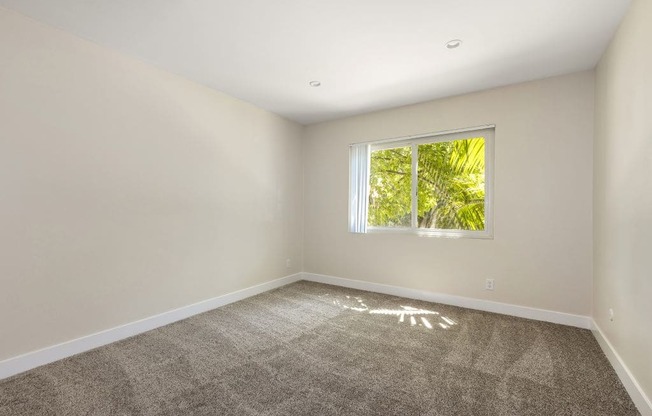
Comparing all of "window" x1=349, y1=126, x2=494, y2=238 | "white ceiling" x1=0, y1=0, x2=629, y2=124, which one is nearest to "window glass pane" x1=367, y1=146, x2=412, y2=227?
"window" x1=349, y1=126, x2=494, y2=238

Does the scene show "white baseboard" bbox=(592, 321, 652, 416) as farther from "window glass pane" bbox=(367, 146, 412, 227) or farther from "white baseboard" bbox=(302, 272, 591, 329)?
"window glass pane" bbox=(367, 146, 412, 227)

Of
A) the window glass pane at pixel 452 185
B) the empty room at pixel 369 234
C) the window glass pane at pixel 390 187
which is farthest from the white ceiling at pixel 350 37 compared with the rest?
the window glass pane at pixel 390 187

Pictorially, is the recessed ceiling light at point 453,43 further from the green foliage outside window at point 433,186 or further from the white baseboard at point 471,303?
the white baseboard at point 471,303

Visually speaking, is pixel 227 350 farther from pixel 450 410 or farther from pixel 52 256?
pixel 450 410

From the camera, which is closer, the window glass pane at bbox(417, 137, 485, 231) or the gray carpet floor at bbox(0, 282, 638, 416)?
the gray carpet floor at bbox(0, 282, 638, 416)

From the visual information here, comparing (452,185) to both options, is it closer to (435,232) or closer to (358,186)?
(435,232)

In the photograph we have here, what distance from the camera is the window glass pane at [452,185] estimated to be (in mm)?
3525

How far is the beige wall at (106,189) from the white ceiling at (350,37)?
11.3 inches

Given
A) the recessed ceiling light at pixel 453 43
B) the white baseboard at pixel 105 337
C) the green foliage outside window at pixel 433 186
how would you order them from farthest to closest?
1. the green foliage outside window at pixel 433 186
2. the recessed ceiling light at pixel 453 43
3. the white baseboard at pixel 105 337

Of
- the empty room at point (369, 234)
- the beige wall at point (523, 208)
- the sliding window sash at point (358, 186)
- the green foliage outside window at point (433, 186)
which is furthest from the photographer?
the sliding window sash at point (358, 186)

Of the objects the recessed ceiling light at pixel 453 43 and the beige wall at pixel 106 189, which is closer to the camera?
the beige wall at pixel 106 189

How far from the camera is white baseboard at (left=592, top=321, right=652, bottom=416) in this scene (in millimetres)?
1647

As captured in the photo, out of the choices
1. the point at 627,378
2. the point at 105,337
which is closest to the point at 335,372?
the point at 627,378

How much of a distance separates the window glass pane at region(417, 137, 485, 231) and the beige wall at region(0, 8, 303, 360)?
2.34m
